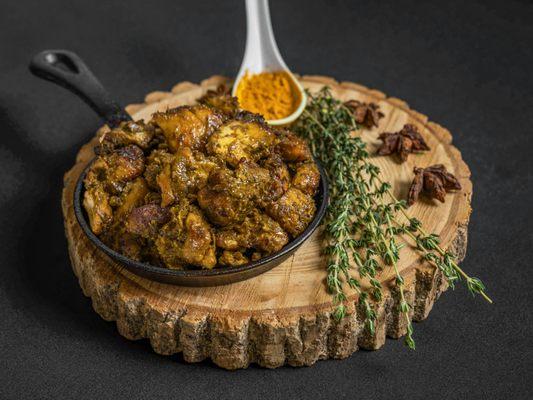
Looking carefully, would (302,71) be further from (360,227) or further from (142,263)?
(142,263)

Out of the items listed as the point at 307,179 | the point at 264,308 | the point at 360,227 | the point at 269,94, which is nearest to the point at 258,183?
the point at 307,179

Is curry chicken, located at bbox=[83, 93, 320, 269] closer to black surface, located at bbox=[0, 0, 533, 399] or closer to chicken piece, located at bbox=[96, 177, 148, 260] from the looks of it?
chicken piece, located at bbox=[96, 177, 148, 260]

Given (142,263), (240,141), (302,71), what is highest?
(240,141)

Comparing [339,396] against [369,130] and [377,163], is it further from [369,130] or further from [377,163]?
[369,130]

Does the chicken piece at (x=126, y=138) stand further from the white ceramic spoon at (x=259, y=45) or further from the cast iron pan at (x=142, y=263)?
the white ceramic spoon at (x=259, y=45)

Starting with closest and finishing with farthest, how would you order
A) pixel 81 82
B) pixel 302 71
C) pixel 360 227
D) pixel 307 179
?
pixel 307 179 < pixel 360 227 < pixel 81 82 < pixel 302 71

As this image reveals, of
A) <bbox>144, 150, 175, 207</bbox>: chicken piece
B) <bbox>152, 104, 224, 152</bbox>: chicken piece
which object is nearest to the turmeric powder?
<bbox>152, 104, 224, 152</bbox>: chicken piece
